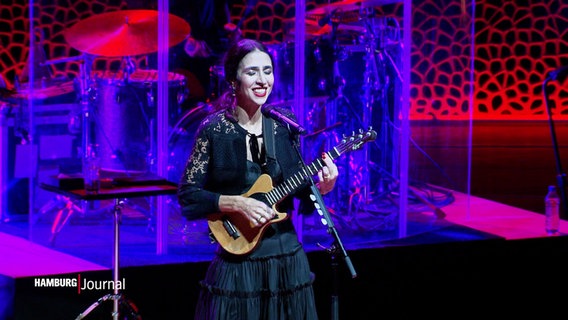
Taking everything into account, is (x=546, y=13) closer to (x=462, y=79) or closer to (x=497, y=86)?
(x=497, y=86)

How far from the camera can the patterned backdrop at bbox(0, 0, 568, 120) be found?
445 centimetres

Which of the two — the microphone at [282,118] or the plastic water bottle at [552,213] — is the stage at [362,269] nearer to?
the plastic water bottle at [552,213]

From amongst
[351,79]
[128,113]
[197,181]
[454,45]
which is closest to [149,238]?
[128,113]

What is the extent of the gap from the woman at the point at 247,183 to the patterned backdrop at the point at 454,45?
173cm

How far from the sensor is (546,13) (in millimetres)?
12039

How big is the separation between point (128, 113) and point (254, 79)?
6.00 feet

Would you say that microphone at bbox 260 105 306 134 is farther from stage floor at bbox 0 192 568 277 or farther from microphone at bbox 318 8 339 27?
microphone at bbox 318 8 339 27

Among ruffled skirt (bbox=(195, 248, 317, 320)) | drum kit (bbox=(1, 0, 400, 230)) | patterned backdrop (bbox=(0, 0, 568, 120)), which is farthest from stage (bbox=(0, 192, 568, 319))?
ruffled skirt (bbox=(195, 248, 317, 320))

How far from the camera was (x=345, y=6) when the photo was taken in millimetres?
4703

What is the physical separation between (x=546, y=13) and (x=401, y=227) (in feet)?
27.3

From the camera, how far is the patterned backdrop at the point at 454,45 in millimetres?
4445

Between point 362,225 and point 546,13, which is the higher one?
point 546,13

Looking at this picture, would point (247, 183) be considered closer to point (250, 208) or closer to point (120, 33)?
point (250, 208)

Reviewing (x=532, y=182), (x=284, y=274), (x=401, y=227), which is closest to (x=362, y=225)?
(x=401, y=227)
